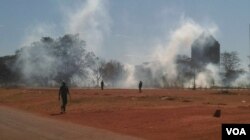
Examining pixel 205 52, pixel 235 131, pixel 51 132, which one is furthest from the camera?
pixel 205 52

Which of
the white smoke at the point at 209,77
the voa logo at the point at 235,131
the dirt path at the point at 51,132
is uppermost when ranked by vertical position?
the white smoke at the point at 209,77

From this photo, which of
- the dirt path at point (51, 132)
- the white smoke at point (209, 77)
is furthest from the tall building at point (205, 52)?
the dirt path at point (51, 132)

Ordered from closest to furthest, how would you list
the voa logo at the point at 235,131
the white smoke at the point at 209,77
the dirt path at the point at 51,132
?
the voa logo at the point at 235,131
the dirt path at the point at 51,132
the white smoke at the point at 209,77

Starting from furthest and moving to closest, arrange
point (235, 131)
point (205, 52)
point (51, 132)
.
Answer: point (205, 52), point (51, 132), point (235, 131)

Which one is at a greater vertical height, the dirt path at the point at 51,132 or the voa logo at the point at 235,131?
the voa logo at the point at 235,131

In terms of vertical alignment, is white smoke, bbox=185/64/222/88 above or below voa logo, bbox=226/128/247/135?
above

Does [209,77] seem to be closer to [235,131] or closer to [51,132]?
[51,132]

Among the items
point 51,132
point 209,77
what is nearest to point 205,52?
point 209,77

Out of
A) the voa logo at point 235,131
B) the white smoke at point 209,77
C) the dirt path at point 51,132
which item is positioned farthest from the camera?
the white smoke at point 209,77

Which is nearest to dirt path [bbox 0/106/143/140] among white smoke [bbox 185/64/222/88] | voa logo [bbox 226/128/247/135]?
voa logo [bbox 226/128/247/135]

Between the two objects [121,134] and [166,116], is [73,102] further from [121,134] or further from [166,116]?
[121,134]

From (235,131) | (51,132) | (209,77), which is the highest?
(209,77)

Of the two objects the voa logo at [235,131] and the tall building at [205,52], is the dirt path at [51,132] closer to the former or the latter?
the voa logo at [235,131]

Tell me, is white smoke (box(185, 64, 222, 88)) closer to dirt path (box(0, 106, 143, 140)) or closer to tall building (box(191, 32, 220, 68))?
tall building (box(191, 32, 220, 68))
